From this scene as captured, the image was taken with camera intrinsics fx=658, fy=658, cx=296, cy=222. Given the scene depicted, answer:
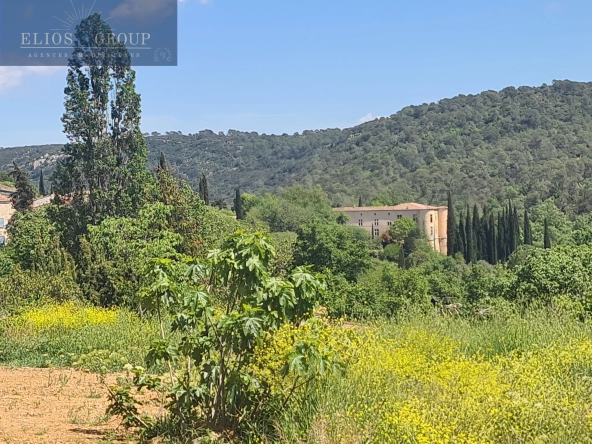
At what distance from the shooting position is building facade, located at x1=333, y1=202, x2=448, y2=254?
2990 inches

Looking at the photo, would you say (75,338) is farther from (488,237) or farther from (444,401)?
(488,237)

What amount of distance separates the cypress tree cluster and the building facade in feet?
47.6

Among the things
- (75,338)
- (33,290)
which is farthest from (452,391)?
(33,290)

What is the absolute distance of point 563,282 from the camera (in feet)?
39.7

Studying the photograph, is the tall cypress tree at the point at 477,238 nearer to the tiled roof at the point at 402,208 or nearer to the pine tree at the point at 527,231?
the pine tree at the point at 527,231

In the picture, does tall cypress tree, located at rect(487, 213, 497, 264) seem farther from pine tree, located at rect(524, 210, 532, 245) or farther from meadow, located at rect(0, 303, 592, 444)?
meadow, located at rect(0, 303, 592, 444)

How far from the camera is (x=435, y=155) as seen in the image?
104 m

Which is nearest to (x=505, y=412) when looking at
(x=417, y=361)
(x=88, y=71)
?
(x=417, y=361)

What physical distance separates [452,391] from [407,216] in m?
73.2

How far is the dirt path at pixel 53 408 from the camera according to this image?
4.75 metres

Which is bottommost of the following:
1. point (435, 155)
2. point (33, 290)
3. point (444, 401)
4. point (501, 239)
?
point (501, 239)

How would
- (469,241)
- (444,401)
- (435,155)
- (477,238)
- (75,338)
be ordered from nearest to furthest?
(444,401)
(75,338)
(469,241)
(477,238)
(435,155)

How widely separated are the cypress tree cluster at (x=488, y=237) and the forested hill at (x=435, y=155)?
1113cm

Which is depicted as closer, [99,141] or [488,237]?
[99,141]
